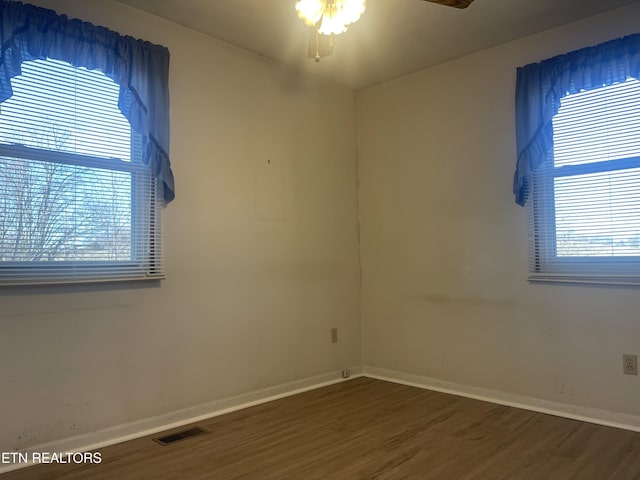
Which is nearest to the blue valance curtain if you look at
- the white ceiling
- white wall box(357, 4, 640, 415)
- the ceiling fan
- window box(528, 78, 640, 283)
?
the white ceiling

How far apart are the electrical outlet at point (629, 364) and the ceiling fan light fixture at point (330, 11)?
260cm

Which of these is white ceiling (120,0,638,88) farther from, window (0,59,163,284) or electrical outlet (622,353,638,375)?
electrical outlet (622,353,638,375)

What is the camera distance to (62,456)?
8.27ft

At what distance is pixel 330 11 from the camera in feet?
6.43

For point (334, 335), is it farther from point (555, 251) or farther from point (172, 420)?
point (555, 251)

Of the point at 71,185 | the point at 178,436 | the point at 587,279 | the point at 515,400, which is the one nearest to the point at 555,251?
the point at 587,279

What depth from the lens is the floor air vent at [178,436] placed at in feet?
8.96

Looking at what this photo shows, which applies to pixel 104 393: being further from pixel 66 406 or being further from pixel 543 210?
pixel 543 210

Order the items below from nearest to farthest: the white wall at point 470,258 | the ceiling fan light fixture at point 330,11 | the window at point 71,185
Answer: the ceiling fan light fixture at point 330,11
the window at point 71,185
the white wall at point 470,258

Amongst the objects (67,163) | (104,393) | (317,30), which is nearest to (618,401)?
(317,30)

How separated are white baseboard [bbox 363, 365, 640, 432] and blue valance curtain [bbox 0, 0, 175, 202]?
7.89ft

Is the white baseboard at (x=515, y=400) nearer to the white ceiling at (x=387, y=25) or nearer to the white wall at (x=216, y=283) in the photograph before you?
the white wall at (x=216, y=283)

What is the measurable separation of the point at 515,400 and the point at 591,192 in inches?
60.2

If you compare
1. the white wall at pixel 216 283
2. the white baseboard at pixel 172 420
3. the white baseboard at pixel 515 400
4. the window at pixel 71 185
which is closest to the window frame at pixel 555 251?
the white baseboard at pixel 515 400
